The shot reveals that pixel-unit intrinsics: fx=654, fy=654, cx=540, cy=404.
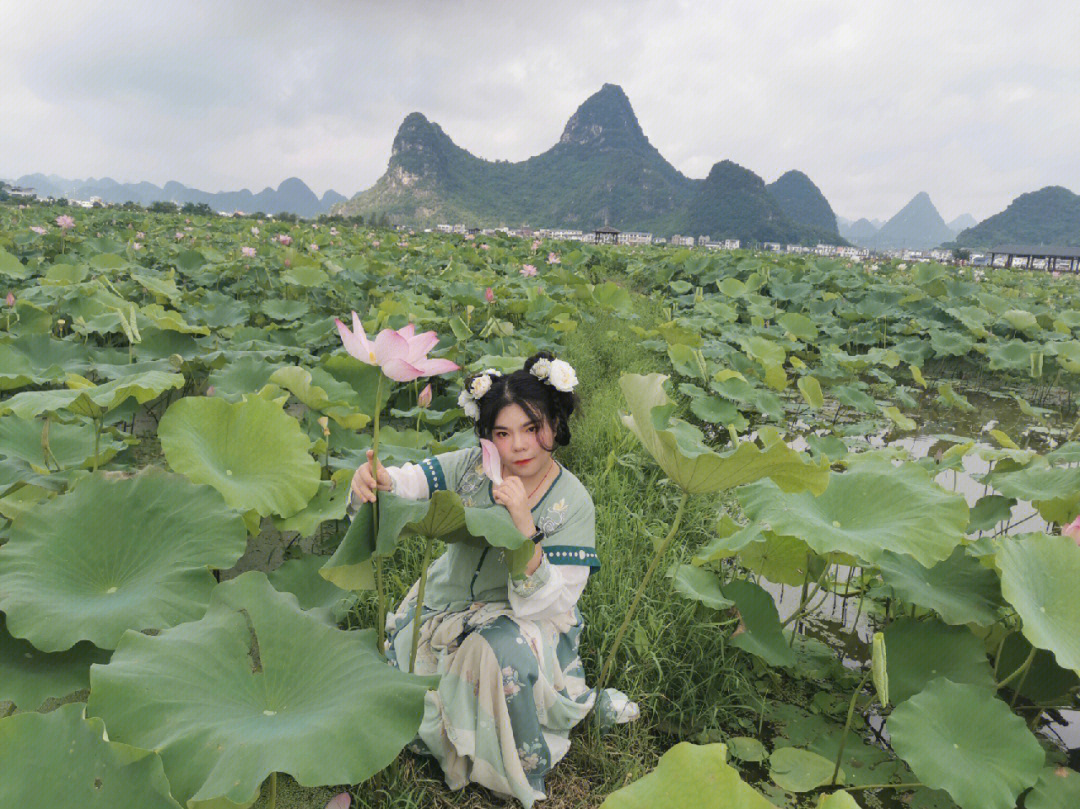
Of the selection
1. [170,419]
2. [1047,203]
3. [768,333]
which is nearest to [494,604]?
[170,419]

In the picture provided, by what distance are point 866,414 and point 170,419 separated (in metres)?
4.26

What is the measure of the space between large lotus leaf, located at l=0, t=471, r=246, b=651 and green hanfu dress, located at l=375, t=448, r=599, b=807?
0.40m

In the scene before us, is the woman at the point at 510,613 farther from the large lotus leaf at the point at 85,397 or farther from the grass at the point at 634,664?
the large lotus leaf at the point at 85,397

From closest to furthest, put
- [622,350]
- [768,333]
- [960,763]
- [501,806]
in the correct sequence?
[960,763], [501,806], [622,350], [768,333]

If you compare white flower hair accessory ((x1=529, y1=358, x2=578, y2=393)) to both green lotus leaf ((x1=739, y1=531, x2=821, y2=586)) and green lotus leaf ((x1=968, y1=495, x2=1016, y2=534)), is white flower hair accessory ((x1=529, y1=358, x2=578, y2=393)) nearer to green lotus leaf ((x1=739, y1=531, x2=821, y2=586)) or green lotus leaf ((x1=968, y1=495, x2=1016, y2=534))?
green lotus leaf ((x1=739, y1=531, x2=821, y2=586))

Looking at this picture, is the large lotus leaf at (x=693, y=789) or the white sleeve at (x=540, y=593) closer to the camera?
the large lotus leaf at (x=693, y=789)

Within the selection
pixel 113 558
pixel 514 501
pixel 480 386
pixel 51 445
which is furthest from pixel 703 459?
pixel 51 445

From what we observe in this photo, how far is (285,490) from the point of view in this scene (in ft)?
A: 5.62

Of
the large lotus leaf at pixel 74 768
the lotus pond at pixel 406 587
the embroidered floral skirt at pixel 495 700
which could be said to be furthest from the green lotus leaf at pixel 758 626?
the large lotus leaf at pixel 74 768

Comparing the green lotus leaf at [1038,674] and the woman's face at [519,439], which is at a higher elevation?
the woman's face at [519,439]

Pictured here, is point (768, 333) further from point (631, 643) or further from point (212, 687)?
point (212, 687)

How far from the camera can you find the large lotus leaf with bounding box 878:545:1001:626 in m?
1.56

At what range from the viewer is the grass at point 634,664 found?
145 cm

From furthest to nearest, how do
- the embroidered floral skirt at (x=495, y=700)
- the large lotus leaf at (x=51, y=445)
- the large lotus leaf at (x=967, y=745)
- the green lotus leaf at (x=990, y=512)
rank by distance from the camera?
1. the green lotus leaf at (x=990, y=512)
2. the large lotus leaf at (x=51, y=445)
3. the embroidered floral skirt at (x=495, y=700)
4. the large lotus leaf at (x=967, y=745)
